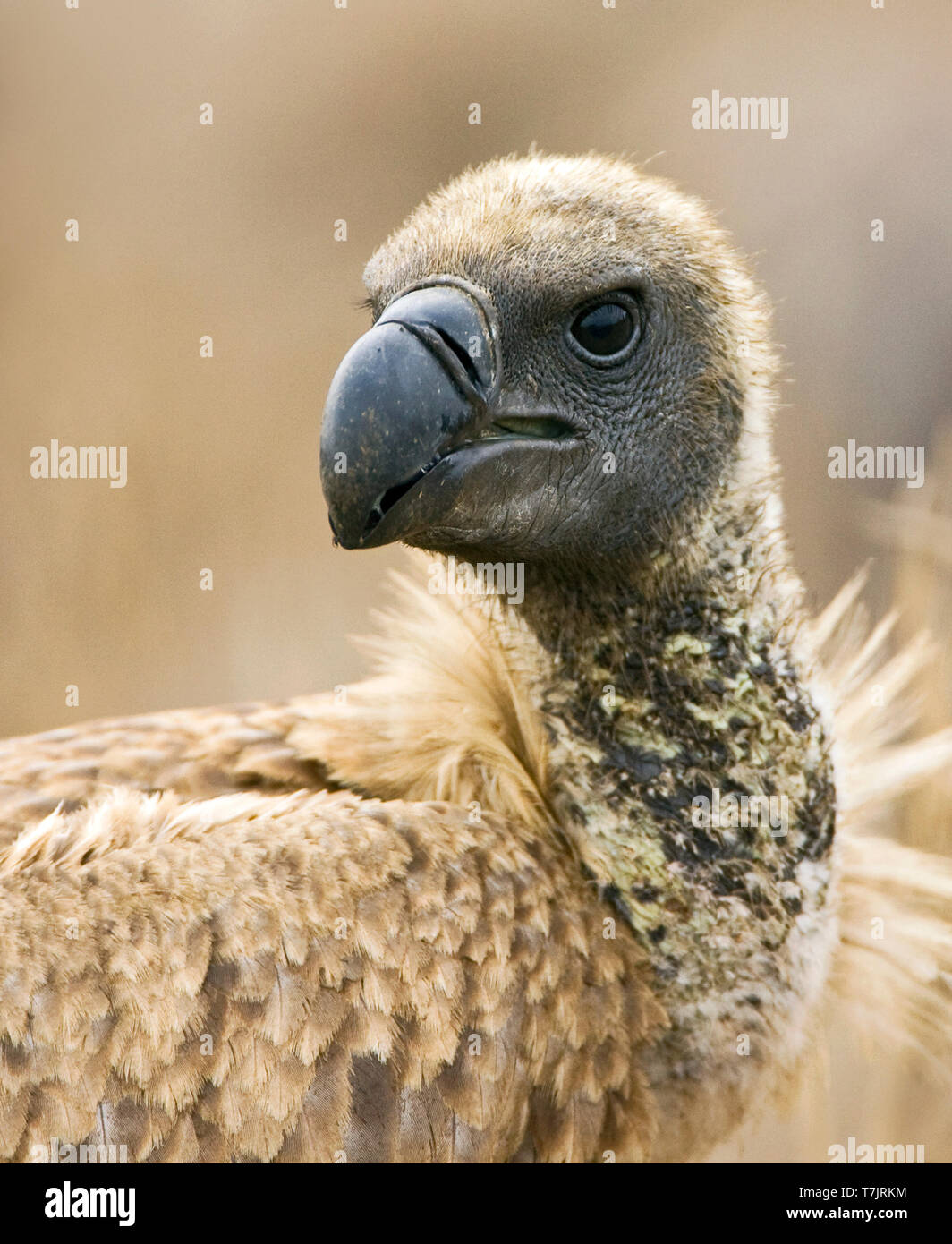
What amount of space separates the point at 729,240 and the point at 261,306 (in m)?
4.76

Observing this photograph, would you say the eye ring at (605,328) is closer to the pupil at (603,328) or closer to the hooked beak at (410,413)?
the pupil at (603,328)

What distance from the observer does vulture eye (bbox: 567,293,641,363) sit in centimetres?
282

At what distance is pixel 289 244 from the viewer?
25.1 feet

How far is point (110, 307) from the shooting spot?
Answer: 716 cm

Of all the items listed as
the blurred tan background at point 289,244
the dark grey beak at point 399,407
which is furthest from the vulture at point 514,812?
the blurred tan background at point 289,244

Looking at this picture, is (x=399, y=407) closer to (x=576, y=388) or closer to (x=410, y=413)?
(x=410, y=413)

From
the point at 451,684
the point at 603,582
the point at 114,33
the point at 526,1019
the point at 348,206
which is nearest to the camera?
the point at 526,1019

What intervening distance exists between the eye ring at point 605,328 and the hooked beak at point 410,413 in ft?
0.69

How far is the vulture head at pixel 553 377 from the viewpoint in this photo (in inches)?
100

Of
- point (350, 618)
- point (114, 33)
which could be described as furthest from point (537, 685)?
point (114, 33)

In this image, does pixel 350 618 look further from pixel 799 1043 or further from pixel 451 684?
pixel 799 1043

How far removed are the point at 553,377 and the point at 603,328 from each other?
0.15 m

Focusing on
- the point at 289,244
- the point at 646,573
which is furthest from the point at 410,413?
the point at 289,244

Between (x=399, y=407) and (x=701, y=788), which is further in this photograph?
(x=701, y=788)
